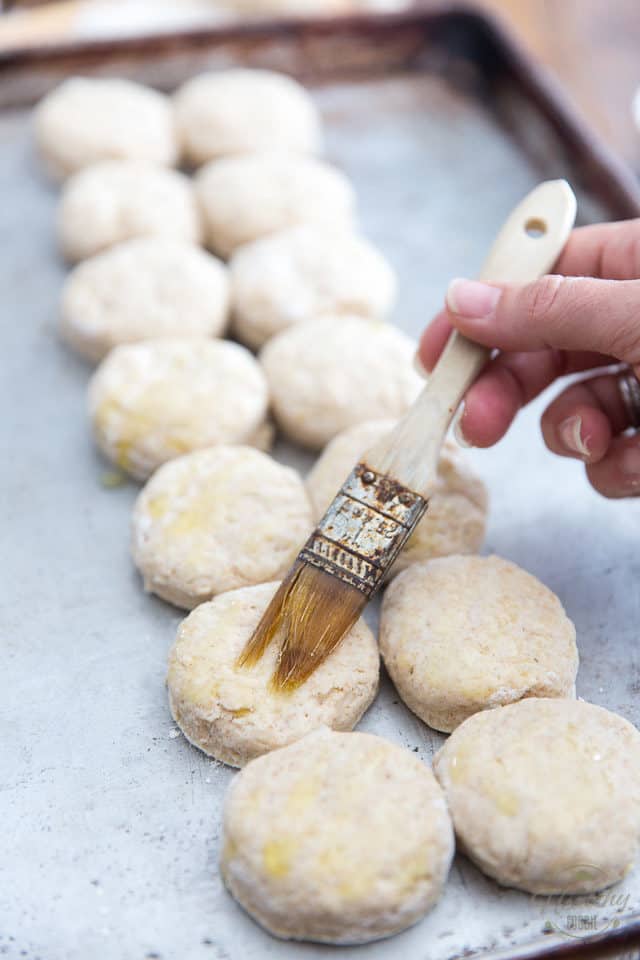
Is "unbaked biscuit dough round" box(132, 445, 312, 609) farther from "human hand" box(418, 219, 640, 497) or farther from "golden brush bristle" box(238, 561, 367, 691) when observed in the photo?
"human hand" box(418, 219, 640, 497)

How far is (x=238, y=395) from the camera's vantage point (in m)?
1.83

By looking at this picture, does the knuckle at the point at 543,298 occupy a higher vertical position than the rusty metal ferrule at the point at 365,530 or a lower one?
higher

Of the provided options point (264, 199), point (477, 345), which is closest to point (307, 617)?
point (477, 345)

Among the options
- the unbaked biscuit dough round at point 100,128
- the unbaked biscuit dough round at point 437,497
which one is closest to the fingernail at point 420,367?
the unbaked biscuit dough round at point 437,497

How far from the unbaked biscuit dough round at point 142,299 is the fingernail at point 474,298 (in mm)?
739

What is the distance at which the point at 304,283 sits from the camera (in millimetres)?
2055

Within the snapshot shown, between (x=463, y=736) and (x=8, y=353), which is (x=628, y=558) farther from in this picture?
(x=8, y=353)

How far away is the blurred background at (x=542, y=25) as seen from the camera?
2945mm

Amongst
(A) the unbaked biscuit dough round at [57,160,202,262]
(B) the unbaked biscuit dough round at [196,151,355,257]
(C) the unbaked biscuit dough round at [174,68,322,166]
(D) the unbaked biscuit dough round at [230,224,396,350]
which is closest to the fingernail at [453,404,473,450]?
(D) the unbaked biscuit dough round at [230,224,396,350]

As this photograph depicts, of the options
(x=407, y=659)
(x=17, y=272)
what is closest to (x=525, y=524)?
(x=407, y=659)

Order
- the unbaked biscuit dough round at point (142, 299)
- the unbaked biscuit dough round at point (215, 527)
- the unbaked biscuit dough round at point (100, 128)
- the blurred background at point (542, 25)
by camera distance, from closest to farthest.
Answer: the unbaked biscuit dough round at point (215, 527), the unbaked biscuit dough round at point (142, 299), the unbaked biscuit dough round at point (100, 128), the blurred background at point (542, 25)

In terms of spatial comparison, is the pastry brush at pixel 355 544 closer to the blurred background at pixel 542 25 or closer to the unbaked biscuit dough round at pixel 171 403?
the unbaked biscuit dough round at pixel 171 403

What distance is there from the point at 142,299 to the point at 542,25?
2.05 m

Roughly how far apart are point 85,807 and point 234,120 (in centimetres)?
181
